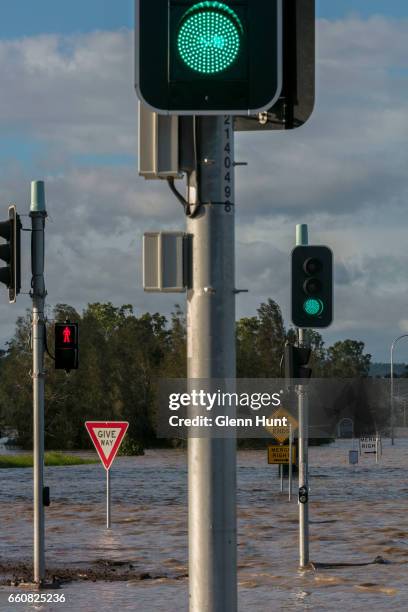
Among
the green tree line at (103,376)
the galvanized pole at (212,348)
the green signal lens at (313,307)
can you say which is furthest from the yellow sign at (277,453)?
the green tree line at (103,376)

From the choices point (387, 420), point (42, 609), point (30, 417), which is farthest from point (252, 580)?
point (387, 420)

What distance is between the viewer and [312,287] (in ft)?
41.2

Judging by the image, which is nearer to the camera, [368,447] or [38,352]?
[38,352]

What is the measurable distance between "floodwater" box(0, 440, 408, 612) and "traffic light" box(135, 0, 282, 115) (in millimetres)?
10825

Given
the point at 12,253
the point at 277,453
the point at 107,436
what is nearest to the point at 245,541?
the point at 107,436

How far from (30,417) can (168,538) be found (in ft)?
257

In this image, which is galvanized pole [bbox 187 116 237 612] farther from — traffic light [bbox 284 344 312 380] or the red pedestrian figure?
the red pedestrian figure

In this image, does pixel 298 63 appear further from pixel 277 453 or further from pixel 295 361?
pixel 277 453

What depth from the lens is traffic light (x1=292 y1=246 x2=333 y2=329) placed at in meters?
12.3

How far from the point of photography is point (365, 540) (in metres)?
25.1

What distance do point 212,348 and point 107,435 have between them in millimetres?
19598

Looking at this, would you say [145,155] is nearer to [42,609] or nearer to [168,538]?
[42,609]

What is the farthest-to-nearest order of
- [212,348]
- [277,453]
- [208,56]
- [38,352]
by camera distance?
[277,453] < [38,352] < [212,348] < [208,56]

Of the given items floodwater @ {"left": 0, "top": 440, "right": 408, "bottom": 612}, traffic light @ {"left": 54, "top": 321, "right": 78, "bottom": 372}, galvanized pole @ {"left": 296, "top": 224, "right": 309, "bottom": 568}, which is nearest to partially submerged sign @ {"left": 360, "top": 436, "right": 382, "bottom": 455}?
floodwater @ {"left": 0, "top": 440, "right": 408, "bottom": 612}
